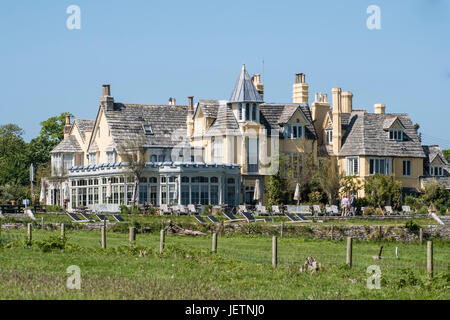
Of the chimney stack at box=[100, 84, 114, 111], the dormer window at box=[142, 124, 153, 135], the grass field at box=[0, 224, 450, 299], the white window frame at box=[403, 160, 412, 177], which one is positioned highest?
the chimney stack at box=[100, 84, 114, 111]

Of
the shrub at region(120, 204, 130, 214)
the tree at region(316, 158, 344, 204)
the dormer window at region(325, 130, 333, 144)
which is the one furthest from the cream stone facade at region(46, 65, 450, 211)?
the tree at region(316, 158, 344, 204)

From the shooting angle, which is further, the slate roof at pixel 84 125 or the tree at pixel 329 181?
the slate roof at pixel 84 125

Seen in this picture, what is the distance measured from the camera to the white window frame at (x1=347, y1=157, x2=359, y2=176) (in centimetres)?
7200

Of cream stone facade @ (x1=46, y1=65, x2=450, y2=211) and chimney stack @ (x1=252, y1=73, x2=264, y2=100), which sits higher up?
chimney stack @ (x1=252, y1=73, x2=264, y2=100)

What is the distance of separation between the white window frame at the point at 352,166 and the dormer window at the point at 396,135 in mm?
3652

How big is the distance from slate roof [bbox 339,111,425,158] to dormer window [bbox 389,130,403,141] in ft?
1.00

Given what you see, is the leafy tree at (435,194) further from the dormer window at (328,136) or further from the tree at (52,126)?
the tree at (52,126)

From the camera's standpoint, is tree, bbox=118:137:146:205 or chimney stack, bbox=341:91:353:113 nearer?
tree, bbox=118:137:146:205

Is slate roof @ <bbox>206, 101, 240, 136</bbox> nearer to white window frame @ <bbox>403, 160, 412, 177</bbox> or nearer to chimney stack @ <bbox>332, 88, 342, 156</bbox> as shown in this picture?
chimney stack @ <bbox>332, 88, 342, 156</bbox>

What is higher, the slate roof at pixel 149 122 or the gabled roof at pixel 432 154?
the slate roof at pixel 149 122

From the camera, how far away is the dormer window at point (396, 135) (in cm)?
7381

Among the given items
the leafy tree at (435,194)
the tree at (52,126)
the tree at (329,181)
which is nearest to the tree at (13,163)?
the tree at (52,126)

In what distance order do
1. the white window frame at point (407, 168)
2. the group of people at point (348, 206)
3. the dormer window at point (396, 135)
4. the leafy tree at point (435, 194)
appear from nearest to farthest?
the group of people at point (348, 206)
the leafy tree at point (435, 194)
the white window frame at point (407, 168)
the dormer window at point (396, 135)

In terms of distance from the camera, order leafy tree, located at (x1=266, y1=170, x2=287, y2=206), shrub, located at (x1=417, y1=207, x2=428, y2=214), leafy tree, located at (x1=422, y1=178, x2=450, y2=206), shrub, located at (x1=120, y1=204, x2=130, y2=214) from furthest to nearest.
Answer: leafy tree, located at (x1=422, y1=178, x2=450, y2=206)
leafy tree, located at (x1=266, y1=170, x2=287, y2=206)
shrub, located at (x1=417, y1=207, x2=428, y2=214)
shrub, located at (x1=120, y1=204, x2=130, y2=214)
